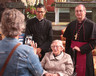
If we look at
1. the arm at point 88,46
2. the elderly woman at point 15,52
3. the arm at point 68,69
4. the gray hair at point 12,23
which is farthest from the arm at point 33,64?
the arm at point 88,46

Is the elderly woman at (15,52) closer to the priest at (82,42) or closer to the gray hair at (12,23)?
the gray hair at (12,23)

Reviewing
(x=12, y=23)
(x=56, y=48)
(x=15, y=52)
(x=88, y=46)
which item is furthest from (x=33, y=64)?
(x=88, y=46)

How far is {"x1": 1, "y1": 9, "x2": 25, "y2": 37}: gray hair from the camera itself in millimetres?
1591

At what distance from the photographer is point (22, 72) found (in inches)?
Result: 63.7

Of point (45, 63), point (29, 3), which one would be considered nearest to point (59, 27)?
point (29, 3)

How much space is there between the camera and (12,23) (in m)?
1.59

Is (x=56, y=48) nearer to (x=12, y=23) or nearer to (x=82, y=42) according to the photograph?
(x=82, y=42)

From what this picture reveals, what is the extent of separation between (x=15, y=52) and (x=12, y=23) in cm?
25

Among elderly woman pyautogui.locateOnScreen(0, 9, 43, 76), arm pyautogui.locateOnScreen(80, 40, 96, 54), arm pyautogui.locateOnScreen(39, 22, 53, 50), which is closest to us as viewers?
elderly woman pyautogui.locateOnScreen(0, 9, 43, 76)

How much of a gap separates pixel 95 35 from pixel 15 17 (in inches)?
80.2

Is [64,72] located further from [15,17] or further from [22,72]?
[15,17]

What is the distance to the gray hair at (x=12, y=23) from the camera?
1.59 metres

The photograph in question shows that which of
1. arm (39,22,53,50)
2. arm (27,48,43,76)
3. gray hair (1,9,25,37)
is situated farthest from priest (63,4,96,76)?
gray hair (1,9,25,37)

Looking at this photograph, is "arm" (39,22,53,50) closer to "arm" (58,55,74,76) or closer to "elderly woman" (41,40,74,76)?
"elderly woman" (41,40,74,76)
